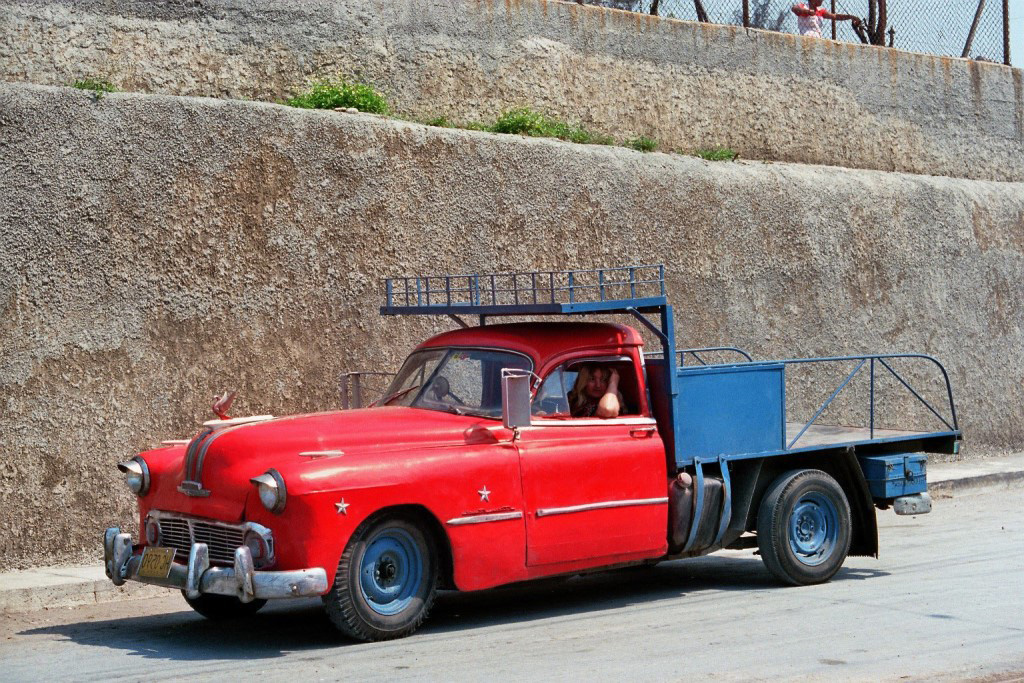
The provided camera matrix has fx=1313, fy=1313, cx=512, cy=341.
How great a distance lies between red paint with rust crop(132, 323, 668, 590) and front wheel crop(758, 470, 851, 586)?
937 millimetres

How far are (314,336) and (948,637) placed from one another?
5.68 m

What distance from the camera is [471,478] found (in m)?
7.44

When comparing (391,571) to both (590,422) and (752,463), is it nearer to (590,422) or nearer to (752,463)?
(590,422)

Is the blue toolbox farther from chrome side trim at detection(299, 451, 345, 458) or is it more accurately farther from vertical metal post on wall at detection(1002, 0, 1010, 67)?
vertical metal post on wall at detection(1002, 0, 1010, 67)

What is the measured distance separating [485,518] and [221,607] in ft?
6.18

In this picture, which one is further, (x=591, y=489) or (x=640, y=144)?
(x=640, y=144)

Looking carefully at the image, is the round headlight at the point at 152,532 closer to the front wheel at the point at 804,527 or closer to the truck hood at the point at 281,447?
the truck hood at the point at 281,447

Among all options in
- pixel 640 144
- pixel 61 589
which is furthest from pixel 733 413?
pixel 640 144

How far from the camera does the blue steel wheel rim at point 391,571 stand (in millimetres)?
7121

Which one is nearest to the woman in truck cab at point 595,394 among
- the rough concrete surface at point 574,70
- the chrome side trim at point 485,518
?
the chrome side trim at point 485,518

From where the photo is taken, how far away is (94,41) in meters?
11.0

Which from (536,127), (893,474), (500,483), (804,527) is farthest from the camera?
(536,127)

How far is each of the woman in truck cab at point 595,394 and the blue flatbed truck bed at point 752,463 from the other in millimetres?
356

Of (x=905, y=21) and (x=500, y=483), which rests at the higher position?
(x=905, y=21)
